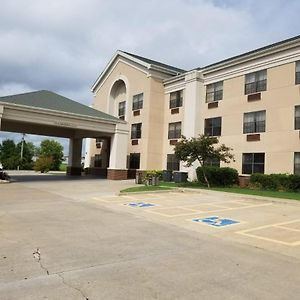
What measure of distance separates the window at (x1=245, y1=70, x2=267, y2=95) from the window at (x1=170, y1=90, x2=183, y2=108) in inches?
300

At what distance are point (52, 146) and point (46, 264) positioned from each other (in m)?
65.9

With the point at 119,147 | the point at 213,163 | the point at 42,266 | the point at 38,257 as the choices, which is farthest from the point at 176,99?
the point at 42,266

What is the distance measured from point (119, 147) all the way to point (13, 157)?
40.1m

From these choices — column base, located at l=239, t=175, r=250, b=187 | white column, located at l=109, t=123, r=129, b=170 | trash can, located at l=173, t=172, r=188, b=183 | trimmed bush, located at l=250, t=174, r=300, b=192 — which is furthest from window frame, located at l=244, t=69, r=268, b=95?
white column, located at l=109, t=123, r=129, b=170

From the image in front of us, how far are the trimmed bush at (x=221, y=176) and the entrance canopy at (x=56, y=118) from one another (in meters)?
9.08

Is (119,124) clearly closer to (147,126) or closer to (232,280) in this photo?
(147,126)

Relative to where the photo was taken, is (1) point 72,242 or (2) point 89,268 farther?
(1) point 72,242

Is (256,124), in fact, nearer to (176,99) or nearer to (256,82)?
(256,82)

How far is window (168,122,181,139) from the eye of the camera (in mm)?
34088

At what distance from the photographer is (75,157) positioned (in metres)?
42.8

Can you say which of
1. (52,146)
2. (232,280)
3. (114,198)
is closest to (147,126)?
(114,198)

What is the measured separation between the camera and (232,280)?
578 cm

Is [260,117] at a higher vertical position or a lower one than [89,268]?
higher

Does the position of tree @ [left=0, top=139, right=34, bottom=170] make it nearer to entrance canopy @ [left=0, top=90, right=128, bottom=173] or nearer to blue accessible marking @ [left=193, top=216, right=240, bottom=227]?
entrance canopy @ [left=0, top=90, right=128, bottom=173]
